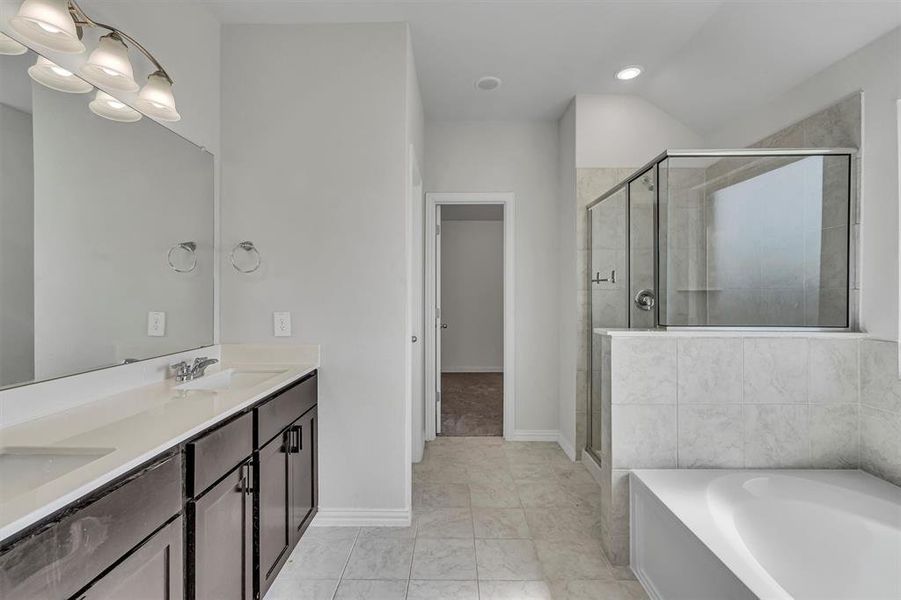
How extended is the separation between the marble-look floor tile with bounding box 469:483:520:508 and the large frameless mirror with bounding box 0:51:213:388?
1.77 m

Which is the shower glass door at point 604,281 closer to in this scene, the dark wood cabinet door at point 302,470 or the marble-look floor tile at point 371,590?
the marble-look floor tile at point 371,590

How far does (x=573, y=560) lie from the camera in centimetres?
193

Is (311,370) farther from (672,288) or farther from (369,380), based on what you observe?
(672,288)

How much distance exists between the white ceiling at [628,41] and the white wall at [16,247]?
52.2 inches

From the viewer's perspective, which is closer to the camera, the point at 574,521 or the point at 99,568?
the point at 99,568

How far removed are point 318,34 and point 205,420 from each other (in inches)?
79.2

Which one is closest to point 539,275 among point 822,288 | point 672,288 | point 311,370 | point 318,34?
point 672,288

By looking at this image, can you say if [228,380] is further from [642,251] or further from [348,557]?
[642,251]

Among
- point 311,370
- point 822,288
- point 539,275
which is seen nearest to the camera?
point 822,288

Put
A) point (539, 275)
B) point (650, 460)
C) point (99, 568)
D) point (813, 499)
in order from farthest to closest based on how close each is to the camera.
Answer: point (539, 275)
point (650, 460)
point (813, 499)
point (99, 568)

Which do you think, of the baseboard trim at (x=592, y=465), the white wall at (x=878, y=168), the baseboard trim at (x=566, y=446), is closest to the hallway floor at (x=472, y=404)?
the baseboard trim at (x=566, y=446)

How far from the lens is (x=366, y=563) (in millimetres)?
1905

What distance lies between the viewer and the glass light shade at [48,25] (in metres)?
1.18

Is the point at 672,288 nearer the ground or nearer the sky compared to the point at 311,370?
nearer the sky
